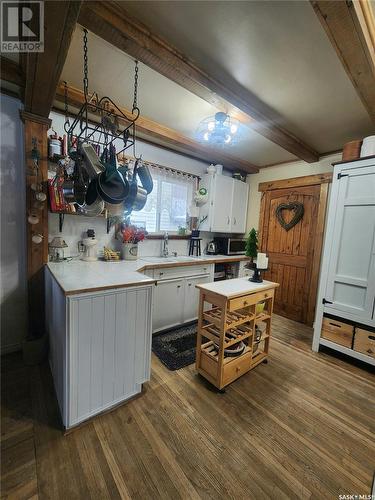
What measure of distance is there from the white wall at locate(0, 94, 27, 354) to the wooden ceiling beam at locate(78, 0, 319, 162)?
1278 mm

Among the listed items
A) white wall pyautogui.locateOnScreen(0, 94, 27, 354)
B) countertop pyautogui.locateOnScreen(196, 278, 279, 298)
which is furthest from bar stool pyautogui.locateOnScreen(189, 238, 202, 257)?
white wall pyautogui.locateOnScreen(0, 94, 27, 354)

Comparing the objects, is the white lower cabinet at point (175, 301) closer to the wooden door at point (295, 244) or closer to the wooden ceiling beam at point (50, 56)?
the wooden door at point (295, 244)

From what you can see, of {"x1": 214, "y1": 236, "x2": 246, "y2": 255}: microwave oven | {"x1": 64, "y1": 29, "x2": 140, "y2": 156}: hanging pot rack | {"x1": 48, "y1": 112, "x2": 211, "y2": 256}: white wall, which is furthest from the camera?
{"x1": 214, "y1": 236, "x2": 246, "y2": 255}: microwave oven

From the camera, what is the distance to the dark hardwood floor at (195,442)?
114cm

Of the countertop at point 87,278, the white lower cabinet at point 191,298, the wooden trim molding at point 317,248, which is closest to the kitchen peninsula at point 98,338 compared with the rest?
the countertop at point 87,278

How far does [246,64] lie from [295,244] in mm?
2569

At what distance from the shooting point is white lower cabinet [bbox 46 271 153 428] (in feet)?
4.44

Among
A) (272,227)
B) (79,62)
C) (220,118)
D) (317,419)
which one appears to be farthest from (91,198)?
(272,227)

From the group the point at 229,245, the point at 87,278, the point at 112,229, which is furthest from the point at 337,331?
the point at 112,229

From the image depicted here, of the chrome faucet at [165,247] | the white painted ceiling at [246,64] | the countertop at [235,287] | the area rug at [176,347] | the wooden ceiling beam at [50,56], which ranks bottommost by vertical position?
the area rug at [176,347]

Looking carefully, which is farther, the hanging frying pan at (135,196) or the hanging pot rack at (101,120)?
the hanging frying pan at (135,196)

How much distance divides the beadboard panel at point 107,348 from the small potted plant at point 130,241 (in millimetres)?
1070

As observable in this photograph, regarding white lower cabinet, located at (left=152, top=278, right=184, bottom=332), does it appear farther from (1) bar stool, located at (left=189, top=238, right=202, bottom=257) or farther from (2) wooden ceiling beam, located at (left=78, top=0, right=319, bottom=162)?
(2) wooden ceiling beam, located at (left=78, top=0, right=319, bottom=162)

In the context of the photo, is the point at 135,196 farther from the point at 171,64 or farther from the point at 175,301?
the point at 175,301
